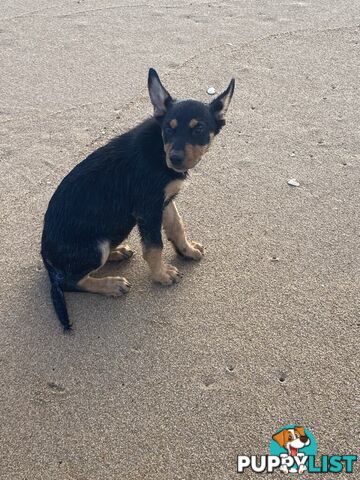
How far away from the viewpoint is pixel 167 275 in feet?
13.5

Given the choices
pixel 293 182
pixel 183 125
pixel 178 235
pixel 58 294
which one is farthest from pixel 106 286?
pixel 293 182

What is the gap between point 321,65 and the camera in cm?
690

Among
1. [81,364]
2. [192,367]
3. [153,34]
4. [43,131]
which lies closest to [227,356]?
[192,367]

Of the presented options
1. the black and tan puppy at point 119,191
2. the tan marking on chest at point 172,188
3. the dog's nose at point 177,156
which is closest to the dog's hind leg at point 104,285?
the black and tan puppy at point 119,191

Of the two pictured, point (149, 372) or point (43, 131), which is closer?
point (149, 372)

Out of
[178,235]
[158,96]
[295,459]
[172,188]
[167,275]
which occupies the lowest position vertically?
[295,459]

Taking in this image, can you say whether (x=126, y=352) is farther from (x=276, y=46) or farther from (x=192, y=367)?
(x=276, y=46)

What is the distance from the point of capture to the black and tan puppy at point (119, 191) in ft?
12.1

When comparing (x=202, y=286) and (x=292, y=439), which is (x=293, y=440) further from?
(x=202, y=286)

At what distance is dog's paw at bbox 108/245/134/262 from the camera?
436 centimetres

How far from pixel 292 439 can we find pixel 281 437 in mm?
70

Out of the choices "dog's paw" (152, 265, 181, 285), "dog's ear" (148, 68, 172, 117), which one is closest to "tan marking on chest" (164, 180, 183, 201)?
"dog's ear" (148, 68, 172, 117)

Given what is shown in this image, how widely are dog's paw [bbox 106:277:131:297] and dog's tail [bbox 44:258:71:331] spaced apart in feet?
1.24

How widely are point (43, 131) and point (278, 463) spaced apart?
4.64m
